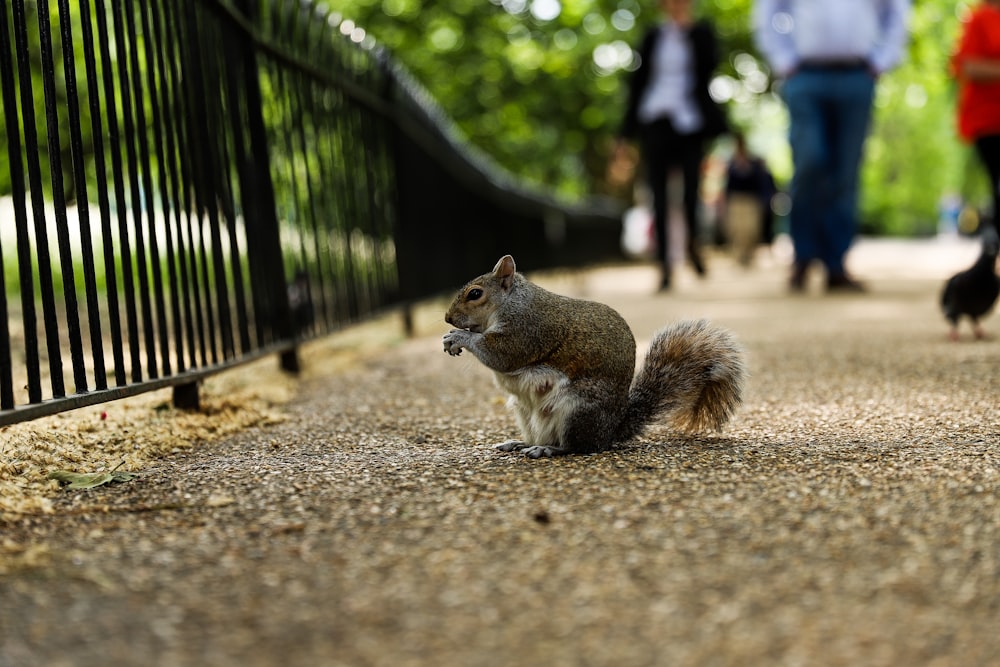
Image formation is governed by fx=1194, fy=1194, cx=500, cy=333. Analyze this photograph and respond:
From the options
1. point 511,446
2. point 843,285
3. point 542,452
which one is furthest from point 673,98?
point 542,452

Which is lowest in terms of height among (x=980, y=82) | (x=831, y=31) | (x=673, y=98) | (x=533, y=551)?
(x=533, y=551)

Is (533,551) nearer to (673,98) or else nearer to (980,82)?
(980,82)

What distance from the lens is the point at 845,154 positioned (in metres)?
9.66

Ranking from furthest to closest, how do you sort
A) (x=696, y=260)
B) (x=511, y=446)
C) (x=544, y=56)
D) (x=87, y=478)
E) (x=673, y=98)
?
1. (x=544, y=56)
2. (x=696, y=260)
3. (x=673, y=98)
4. (x=511, y=446)
5. (x=87, y=478)

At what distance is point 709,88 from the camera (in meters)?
10.7

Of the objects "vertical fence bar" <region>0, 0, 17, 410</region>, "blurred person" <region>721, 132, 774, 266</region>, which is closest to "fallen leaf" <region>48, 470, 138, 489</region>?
"vertical fence bar" <region>0, 0, 17, 410</region>

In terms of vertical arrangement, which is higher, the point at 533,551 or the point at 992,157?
the point at 992,157

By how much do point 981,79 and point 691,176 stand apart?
2.83m

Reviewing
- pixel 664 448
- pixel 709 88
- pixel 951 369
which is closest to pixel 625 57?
pixel 709 88

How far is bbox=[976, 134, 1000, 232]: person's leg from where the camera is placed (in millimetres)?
9289

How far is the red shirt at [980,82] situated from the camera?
8992mm

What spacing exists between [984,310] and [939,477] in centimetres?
373

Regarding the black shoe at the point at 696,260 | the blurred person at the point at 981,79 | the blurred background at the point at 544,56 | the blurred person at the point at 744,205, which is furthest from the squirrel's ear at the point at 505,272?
the blurred background at the point at 544,56

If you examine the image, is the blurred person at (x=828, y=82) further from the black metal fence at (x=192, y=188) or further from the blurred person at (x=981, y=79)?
the black metal fence at (x=192, y=188)
